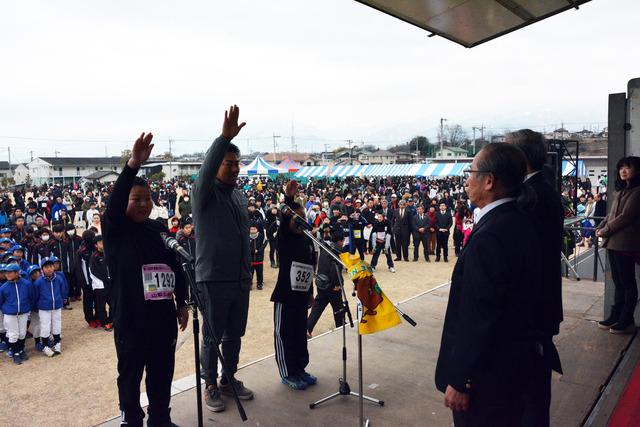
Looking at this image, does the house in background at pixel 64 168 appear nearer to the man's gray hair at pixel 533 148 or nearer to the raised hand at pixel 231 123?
the raised hand at pixel 231 123

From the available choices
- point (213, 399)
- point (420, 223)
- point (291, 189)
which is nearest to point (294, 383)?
point (213, 399)

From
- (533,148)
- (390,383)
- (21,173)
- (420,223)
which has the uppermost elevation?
(21,173)

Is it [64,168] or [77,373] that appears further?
[64,168]

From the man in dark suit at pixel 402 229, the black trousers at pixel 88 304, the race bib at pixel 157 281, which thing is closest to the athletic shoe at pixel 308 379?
the race bib at pixel 157 281

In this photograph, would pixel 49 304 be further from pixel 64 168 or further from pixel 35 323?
pixel 64 168

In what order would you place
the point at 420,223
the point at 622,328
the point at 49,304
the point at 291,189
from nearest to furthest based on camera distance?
the point at 291,189
the point at 622,328
the point at 49,304
the point at 420,223

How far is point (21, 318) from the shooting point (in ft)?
21.6

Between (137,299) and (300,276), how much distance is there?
1588mm

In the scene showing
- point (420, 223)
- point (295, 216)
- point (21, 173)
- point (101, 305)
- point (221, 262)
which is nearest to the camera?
point (221, 262)

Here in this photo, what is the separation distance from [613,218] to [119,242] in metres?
5.02

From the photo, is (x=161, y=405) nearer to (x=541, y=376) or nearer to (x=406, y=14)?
(x=541, y=376)

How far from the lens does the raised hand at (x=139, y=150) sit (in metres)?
2.85

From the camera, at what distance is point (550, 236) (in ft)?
9.69

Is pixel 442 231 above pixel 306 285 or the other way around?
the other way around
